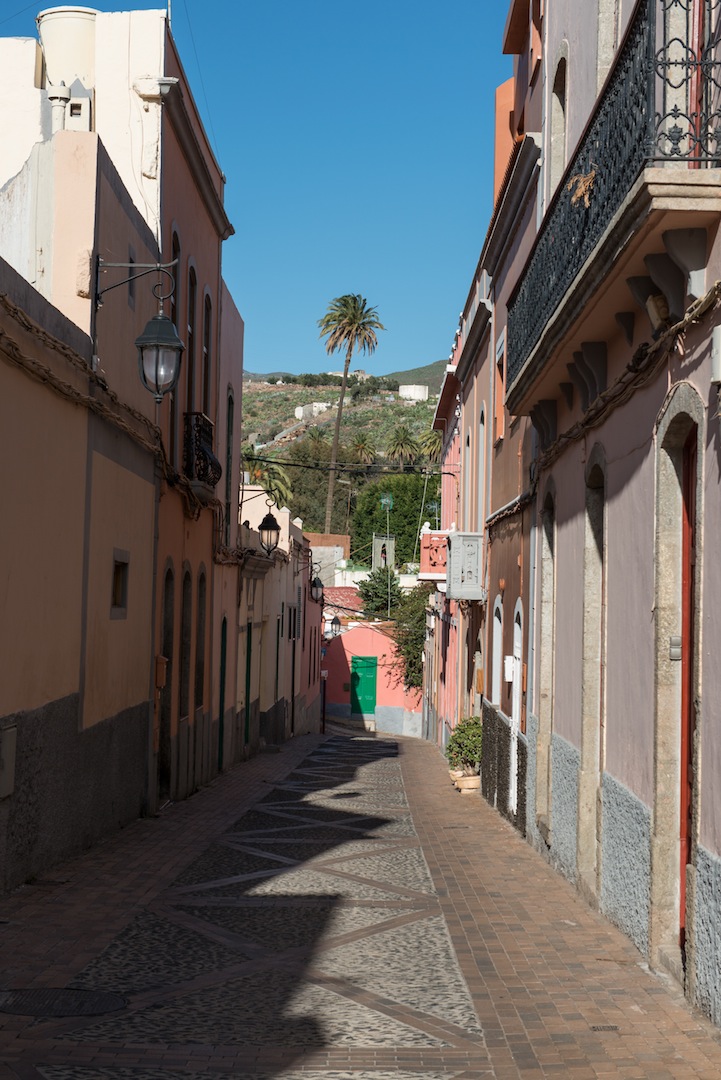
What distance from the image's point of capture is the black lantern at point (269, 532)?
26.8 meters

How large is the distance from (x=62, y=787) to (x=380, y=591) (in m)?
50.4

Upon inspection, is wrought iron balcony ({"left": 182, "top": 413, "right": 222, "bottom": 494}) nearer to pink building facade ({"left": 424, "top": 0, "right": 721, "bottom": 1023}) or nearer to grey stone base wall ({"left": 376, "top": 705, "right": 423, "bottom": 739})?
pink building facade ({"left": 424, "top": 0, "right": 721, "bottom": 1023})

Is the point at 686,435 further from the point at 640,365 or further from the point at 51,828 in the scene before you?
the point at 51,828

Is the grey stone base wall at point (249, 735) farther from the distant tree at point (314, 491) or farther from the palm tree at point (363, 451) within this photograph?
the palm tree at point (363, 451)

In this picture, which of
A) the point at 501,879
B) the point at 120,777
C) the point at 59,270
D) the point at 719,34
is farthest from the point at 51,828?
the point at 719,34

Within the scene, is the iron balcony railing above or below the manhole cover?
above

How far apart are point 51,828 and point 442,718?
77.6ft

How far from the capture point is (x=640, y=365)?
8.09 m

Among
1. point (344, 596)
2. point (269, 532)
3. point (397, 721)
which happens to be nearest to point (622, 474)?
point (269, 532)

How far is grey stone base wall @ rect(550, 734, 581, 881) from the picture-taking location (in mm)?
10531

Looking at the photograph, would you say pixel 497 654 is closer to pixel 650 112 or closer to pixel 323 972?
pixel 323 972

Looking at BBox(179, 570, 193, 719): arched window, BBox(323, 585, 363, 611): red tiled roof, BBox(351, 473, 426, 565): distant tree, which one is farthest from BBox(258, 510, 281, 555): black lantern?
BBox(351, 473, 426, 565): distant tree

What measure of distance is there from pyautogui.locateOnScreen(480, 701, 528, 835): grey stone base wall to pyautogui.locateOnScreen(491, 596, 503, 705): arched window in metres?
0.21

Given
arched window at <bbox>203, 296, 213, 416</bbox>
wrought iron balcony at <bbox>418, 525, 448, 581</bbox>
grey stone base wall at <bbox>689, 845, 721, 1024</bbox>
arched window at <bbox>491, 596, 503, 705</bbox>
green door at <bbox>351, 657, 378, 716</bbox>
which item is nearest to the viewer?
grey stone base wall at <bbox>689, 845, 721, 1024</bbox>
